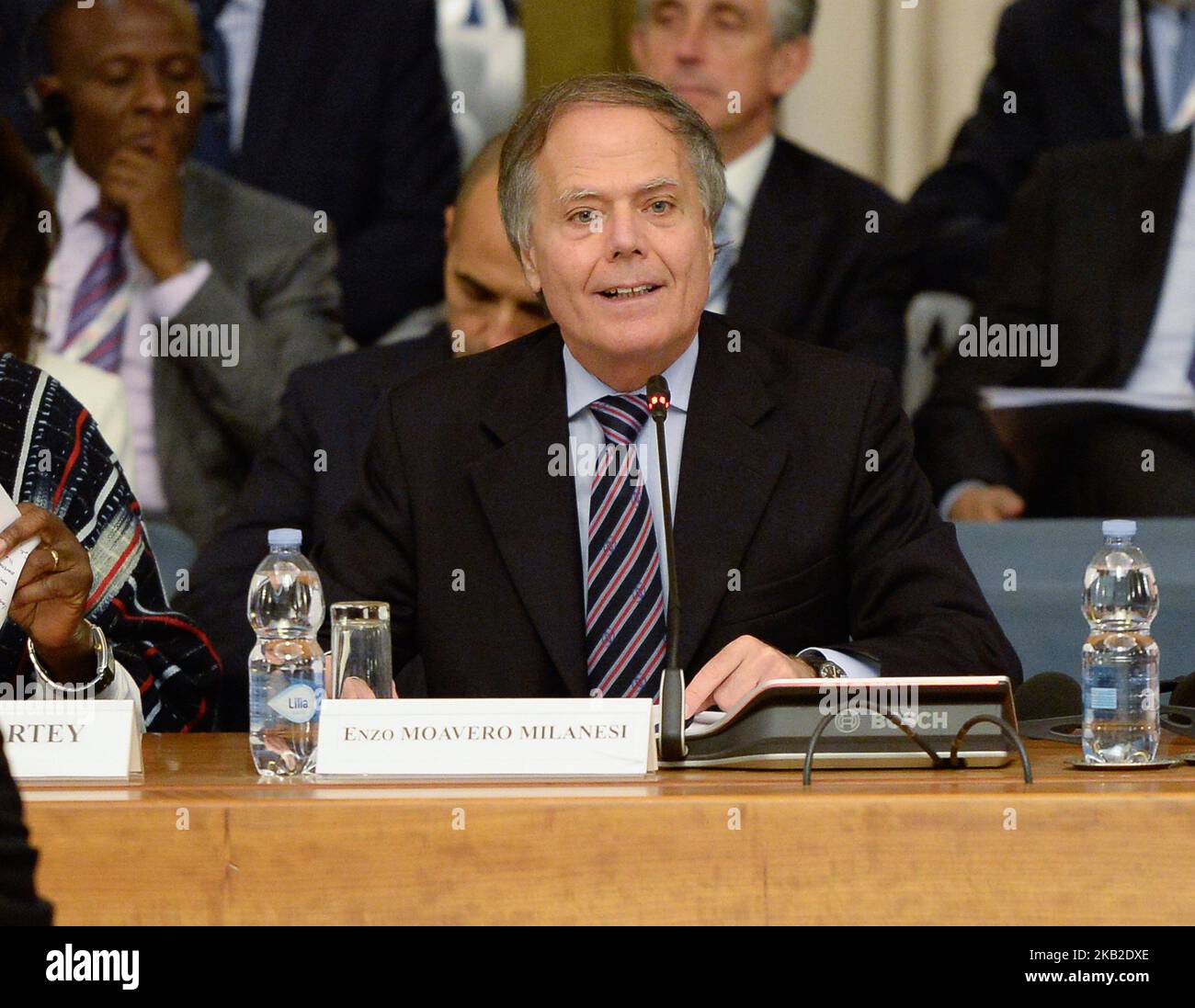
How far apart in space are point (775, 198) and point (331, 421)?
102 centimetres

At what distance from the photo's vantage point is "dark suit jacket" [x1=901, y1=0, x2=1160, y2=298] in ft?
12.3

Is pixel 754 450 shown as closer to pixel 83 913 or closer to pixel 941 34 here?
pixel 83 913

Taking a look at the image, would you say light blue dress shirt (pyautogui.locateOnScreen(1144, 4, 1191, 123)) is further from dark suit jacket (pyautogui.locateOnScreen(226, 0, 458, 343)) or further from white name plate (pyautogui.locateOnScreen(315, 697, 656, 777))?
white name plate (pyautogui.locateOnScreen(315, 697, 656, 777))

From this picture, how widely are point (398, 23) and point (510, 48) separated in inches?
9.4

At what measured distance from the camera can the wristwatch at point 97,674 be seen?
2191 mm

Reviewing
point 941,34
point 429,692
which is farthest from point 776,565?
point 941,34

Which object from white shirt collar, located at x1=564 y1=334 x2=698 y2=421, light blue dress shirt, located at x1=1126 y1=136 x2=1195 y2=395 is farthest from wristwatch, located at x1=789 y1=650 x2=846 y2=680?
light blue dress shirt, located at x1=1126 y1=136 x2=1195 y2=395

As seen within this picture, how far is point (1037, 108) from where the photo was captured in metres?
3.79

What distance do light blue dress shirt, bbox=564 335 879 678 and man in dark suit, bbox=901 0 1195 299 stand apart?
1.56 metres

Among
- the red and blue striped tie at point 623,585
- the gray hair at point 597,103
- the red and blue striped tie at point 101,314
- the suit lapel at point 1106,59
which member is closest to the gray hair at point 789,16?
the suit lapel at point 1106,59

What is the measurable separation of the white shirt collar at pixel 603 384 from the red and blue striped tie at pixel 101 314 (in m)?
1.73

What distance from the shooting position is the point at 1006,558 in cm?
302

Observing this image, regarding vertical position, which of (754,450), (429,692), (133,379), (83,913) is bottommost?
(83,913)

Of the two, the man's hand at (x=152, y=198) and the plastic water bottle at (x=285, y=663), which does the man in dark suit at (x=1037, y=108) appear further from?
the plastic water bottle at (x=285, y=663)
